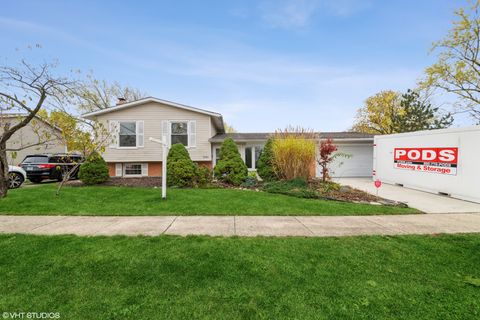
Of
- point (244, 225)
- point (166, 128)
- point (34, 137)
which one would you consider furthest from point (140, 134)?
point (34, 137)

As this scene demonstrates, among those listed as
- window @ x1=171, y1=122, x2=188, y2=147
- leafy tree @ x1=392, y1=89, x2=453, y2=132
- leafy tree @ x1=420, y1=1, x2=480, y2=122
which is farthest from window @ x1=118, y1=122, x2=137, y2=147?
leafy tree @ x1=392, y1=89, x2=453, y2=132

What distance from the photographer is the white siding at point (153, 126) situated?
41.1ft

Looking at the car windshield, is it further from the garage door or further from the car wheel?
the garage door

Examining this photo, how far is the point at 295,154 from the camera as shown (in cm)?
928

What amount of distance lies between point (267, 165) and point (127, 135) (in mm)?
8787

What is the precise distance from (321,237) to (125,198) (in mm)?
6122

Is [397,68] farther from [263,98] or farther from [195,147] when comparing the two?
[195,147]

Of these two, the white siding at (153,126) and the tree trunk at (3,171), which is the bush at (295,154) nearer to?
the white siding at (153,126)

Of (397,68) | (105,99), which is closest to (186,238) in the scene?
(397,68)

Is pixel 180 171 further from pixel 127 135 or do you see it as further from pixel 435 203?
pixel 435 203

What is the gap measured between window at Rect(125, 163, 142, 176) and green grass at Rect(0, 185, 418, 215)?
591cm

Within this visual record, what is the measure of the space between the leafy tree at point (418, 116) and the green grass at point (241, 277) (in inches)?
860

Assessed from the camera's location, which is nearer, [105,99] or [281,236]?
[281,236]

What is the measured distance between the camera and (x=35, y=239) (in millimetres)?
3658
